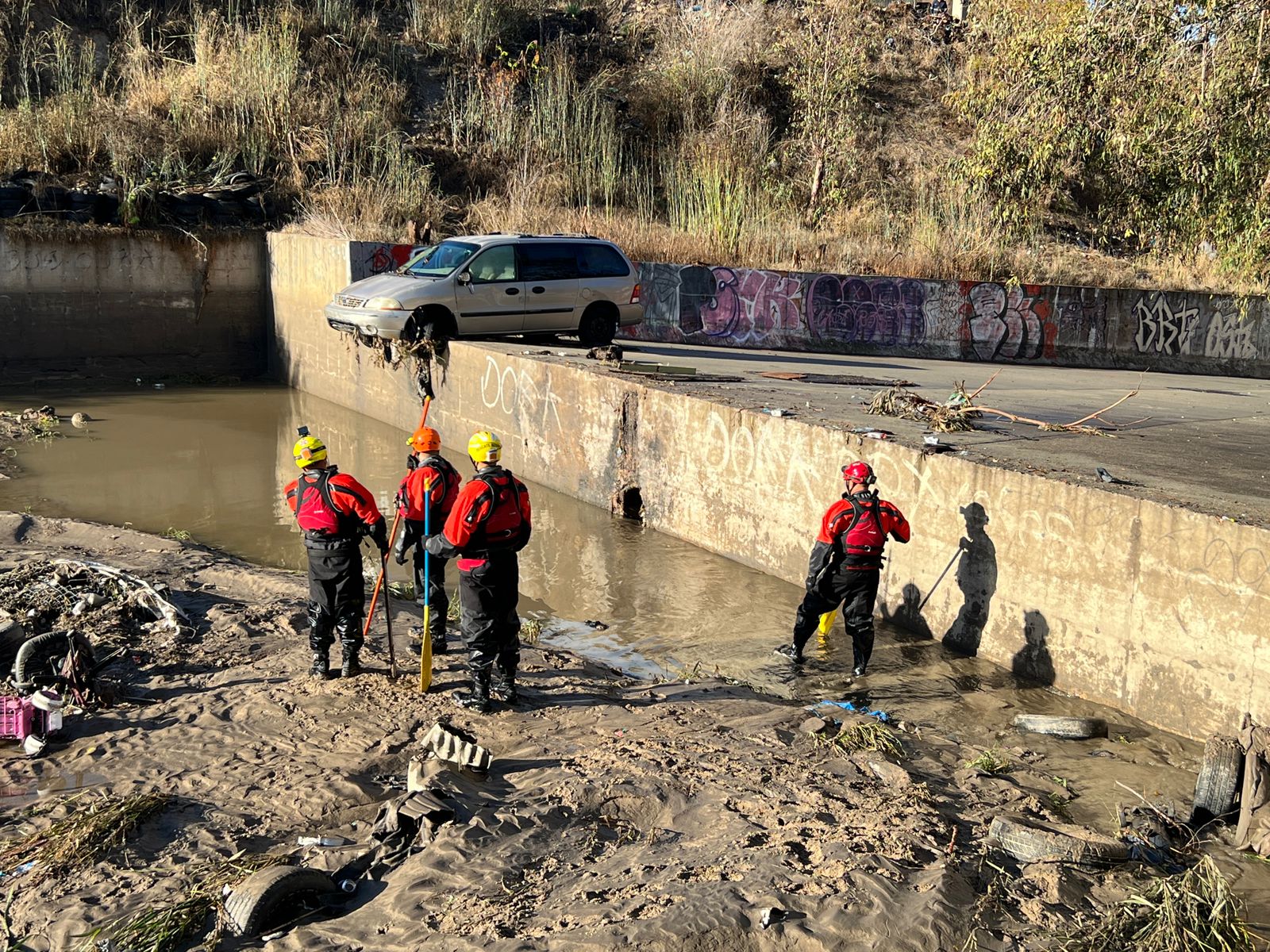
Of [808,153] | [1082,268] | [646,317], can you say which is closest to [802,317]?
[646,317]

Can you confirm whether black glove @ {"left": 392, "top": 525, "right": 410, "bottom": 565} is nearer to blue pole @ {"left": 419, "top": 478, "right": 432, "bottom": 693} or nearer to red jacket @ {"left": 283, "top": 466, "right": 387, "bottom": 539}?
blue pole @ {"left": 419, "top": 478, "right": 432, "bottom": 693}

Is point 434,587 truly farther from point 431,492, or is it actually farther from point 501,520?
point 501,520

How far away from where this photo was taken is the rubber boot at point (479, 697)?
733 centimetres

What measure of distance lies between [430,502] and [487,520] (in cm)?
121

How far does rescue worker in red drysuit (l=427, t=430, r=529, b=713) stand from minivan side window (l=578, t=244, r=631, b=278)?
11079 millimetres

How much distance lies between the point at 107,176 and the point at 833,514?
20.4m

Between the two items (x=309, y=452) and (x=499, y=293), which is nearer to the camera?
(x=309, y=452)

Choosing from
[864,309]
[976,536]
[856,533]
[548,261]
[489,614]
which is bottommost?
[489,614]

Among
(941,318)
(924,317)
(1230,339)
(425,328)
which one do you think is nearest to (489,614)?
(425,328)

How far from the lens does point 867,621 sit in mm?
8766

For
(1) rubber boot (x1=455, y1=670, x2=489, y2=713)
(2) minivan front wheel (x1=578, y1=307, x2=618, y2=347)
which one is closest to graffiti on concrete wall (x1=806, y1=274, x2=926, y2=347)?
(2) minivan front wheel (x1=578, y1=307, x2=618, y2=347)

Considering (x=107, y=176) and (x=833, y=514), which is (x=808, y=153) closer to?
(x=107, y=176)

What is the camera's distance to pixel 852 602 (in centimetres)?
878

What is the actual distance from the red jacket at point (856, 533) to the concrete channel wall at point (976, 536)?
1.06 meters
